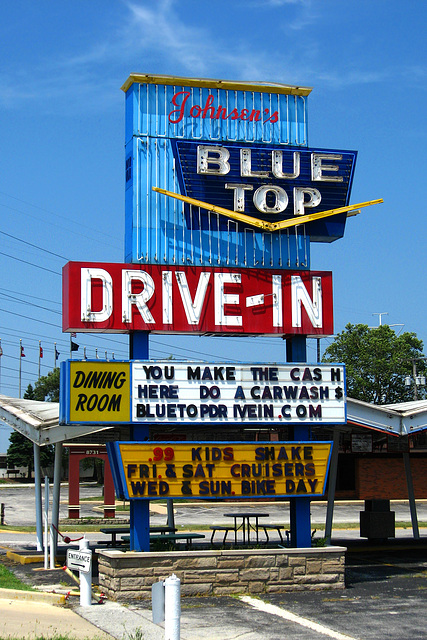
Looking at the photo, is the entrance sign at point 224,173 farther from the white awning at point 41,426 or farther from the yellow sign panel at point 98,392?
the white awning at point 41,426

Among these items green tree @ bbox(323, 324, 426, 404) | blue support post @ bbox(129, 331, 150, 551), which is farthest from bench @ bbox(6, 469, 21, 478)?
blue support post @ bbox(129, 331, 150, 551)

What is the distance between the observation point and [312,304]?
17.1 meters

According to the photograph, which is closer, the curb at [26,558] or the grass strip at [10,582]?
the grass strip at [10,582]

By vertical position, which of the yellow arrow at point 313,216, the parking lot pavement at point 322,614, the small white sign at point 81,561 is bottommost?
the parking lot pavement at point 322,614

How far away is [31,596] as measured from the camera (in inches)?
565

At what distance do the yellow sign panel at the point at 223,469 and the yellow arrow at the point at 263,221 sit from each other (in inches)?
176

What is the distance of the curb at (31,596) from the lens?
14266 millimetres

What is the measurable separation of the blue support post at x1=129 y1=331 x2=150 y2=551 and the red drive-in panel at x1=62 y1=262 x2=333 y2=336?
12.1 inches

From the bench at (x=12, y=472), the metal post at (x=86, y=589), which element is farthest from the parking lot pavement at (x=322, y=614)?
the bench at (x=12, y=472)

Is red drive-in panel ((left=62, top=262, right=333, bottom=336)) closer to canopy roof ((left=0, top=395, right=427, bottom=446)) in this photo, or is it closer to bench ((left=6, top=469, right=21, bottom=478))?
canopy roof ((left=0, top=395, right=427, bottom=446))

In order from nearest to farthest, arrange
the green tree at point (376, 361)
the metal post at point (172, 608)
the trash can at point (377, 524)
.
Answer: the metal post at point (172, 608) < the trash can at point (377, 524) < the green tree at point (376, 361)

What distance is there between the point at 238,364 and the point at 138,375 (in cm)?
204

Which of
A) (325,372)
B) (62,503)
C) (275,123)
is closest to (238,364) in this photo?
(325,372)

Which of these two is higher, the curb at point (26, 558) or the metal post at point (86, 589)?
the metal post at point (86, 589)
